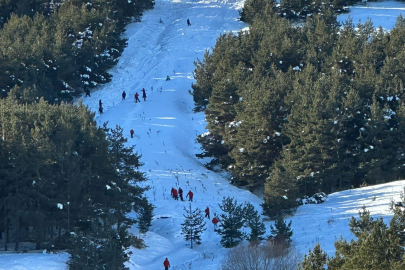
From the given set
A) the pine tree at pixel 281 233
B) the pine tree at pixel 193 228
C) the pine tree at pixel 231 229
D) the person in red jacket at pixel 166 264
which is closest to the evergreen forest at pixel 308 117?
the pine tree at pixel 231 229

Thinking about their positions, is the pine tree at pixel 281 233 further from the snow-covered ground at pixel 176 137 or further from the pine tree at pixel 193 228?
the pine tree at pixel 193 228

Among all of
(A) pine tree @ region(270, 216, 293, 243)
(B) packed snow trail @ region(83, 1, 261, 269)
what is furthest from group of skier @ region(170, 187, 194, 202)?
(A) pine tree @ region(270, 216, 293, 243)

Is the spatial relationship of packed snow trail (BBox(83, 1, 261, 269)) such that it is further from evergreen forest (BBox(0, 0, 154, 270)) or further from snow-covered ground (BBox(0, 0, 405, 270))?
evergreen forest (BBox(0, 0, 154, 270))

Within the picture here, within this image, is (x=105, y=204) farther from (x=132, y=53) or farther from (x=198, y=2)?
(x=198, y=2)

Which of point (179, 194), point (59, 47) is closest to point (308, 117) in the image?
point (179, 194)

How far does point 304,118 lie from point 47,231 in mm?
16817

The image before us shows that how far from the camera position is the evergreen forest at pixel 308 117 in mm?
36750

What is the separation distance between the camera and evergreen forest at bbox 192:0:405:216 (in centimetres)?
3675

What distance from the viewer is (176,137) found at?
46375mm

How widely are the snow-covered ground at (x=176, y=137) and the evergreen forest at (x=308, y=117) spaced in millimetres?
1958

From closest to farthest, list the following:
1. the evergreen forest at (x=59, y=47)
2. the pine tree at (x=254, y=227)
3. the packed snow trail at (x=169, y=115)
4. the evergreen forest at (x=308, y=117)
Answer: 1. the pine tree at (x=254, y=227)
2. the packed snow trail at (x=169, y=115)
3. the evergreen forest at (x=308, y=117)
4. the evergreen forest at (x=59, y=47)

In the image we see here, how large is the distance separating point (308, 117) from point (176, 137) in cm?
1191

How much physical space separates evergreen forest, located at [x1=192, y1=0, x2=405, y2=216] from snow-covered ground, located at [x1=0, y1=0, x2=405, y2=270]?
1.96 metres

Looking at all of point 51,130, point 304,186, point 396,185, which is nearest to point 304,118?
point 304,186
